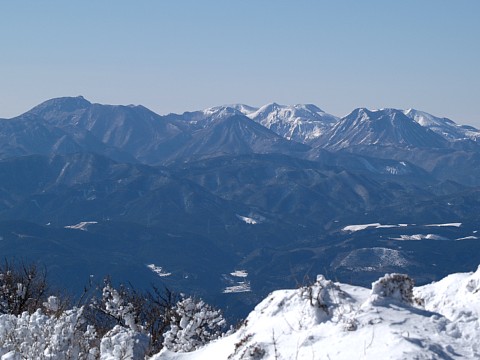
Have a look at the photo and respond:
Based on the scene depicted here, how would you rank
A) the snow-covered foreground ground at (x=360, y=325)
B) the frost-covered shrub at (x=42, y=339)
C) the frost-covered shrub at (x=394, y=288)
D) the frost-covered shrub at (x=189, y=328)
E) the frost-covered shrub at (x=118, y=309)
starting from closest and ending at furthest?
the snow-covered foreground ground at (x=360, y=325), the frost-covered shrub at (x=394, y=288), the frost-covered shrub at (x=42, y=339), the frost-covered shrub at (x=189, y=328), the frost-covered shrub at (x=118, y=309)

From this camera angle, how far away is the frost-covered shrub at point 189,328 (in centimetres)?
2565

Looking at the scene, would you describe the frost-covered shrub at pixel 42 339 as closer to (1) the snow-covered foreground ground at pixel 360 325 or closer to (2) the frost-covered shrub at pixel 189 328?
(1) the snow-covered foreground ground at pixel 360 325

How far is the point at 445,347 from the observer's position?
12602 mm

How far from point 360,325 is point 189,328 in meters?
16.5

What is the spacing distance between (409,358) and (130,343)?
7992 mm

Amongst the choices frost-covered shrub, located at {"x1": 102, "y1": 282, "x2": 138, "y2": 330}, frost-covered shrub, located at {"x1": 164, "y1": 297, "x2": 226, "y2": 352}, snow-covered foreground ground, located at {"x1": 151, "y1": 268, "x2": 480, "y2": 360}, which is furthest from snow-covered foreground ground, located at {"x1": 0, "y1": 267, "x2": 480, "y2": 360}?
frost-covered shrub, located at {"x1": 102, "y1": 282, "x2": 138, "y2": 330}

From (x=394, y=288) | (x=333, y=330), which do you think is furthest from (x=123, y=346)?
(x=394, y=288)

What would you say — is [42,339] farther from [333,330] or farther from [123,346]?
[333,330]

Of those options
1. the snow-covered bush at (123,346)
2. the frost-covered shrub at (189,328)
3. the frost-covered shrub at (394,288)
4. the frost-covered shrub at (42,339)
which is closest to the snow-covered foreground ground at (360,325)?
the frost-covered shrub at (394,288)

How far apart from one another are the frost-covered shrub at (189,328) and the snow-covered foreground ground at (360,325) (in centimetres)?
809

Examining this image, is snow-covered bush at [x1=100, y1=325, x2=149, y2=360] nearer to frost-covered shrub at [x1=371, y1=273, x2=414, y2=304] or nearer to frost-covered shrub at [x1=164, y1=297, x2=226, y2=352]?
frost-covered shrub at [x1=164, y1=297, x2=226, y2=352]

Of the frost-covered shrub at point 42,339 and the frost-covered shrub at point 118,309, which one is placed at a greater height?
the frost-covered shrub at point 42,339

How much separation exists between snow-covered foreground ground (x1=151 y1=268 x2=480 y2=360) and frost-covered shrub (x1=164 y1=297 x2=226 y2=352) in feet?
26.5

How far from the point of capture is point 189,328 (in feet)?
94.8
